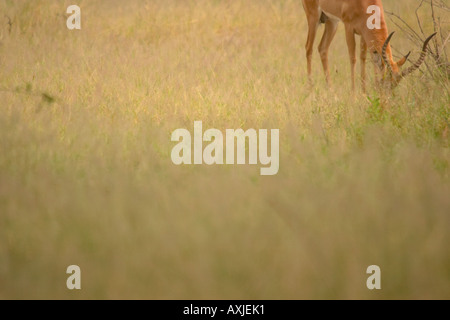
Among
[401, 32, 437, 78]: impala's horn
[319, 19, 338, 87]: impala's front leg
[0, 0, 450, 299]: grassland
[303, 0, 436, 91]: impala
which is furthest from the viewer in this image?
[319, 19, 338, 87]: impala's front leg

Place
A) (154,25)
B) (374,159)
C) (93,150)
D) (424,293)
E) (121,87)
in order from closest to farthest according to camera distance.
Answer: (424,293) < (374,159) < (93,150) < (121,87) < (154,25)

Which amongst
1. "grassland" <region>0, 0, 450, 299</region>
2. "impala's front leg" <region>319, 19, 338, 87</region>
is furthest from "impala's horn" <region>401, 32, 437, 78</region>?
"impala's front leg" <region>319, 19, 338, 87</region>

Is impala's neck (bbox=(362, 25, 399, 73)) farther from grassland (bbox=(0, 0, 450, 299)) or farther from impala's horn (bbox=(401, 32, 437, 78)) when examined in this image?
impala's horn (bbox=(401, 32, 437, 78))

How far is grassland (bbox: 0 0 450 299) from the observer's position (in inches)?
102

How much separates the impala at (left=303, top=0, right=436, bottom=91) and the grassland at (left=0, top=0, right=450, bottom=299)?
34 cm

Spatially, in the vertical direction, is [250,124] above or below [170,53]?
below

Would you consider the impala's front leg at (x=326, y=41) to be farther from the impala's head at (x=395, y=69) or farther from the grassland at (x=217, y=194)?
the impala's head at (x=395, y=69)

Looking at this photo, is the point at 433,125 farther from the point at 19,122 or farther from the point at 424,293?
the point at 19,122

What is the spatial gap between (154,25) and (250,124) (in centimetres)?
539

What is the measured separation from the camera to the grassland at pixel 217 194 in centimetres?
258

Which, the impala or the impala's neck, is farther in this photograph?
the impala's neck

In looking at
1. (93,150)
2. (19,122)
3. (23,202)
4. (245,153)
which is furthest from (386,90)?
(23,202)

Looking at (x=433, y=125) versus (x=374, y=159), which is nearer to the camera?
(x=374, y=159)

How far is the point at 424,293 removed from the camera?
2.47m
